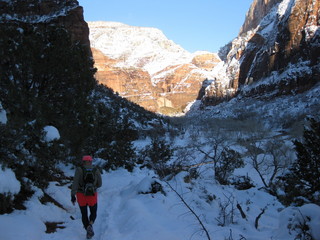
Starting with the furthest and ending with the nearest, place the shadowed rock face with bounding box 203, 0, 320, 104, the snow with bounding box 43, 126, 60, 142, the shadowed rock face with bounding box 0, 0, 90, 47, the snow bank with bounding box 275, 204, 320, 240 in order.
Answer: the shadowed rock face with bounding box 203, 0, 320, 104
the shadowed rock face with bounding box 0, 0, 90, 47
the snow with bounding box 43, 126, 60, 142
the snow bank with bounding box 275, 204, 320, 240

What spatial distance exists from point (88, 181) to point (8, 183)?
4.89 feet

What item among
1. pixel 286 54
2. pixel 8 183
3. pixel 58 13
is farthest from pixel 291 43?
pixel 8 183

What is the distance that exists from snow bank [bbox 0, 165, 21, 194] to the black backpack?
4.44 ft

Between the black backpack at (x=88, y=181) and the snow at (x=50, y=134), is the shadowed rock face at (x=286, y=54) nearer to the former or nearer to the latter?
the snow at (x=50, y=134)

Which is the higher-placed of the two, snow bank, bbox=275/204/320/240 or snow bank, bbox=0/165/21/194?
snow bank, bbox=275/204/320/240

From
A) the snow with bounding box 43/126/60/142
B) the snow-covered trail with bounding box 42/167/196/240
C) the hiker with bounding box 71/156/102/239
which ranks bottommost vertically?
the snow-covered trail with bounding box 42/167/196/240

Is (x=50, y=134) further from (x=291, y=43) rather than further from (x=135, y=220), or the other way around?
(x=291, y=43)

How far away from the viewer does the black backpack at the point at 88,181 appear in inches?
204

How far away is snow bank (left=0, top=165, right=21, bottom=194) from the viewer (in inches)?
200

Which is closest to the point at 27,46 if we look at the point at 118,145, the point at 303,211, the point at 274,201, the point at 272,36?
the point at 118,145

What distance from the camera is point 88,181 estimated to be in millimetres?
5242

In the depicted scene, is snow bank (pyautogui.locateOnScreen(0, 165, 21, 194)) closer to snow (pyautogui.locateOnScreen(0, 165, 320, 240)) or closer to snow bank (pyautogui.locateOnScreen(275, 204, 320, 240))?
snow (pyautogui.locateOnScreen(0, 165, 320, 240))

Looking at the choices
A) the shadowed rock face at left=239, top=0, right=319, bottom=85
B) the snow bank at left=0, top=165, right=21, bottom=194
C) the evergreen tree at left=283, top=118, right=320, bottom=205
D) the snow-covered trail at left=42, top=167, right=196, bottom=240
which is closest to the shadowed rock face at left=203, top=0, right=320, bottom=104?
the shadowed rock face at left=239, top=0, right=319, bottom=85

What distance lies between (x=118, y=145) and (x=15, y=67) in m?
7.65
